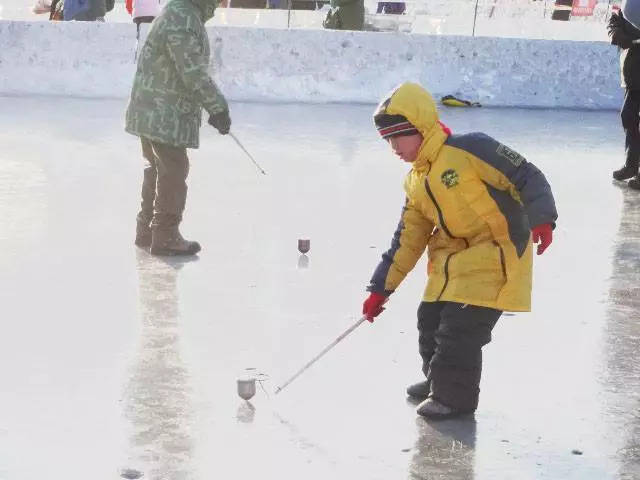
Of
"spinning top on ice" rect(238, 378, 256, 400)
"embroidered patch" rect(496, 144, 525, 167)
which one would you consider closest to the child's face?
"embroidered patch" rect(496, 144, 525, 167)

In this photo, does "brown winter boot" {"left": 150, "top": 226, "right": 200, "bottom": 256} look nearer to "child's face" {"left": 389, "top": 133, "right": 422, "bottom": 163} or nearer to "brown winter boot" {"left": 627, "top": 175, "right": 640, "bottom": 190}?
"child's face" {"left": 389, "top": 133, "right": 422, "bottom": 163}

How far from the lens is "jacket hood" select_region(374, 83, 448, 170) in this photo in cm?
461

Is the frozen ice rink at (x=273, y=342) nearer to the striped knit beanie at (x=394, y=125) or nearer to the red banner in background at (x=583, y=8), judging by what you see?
the striped knit beanie at (x=394, y=125)

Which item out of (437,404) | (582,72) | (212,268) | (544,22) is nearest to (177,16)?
(212,268)

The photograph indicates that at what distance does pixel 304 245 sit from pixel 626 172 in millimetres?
3852

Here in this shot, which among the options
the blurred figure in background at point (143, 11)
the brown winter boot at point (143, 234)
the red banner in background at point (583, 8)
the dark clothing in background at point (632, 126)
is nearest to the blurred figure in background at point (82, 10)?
the blurred figure in background at point (143, 11)

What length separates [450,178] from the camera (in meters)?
4.61

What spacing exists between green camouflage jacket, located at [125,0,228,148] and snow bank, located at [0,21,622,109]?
7748mm

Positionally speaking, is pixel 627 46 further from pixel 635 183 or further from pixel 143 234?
pixel 143 234

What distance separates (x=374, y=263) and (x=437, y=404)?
258cm

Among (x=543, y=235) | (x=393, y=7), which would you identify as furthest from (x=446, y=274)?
(x=393, y=7)

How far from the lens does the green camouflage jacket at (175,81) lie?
6961 millimetres

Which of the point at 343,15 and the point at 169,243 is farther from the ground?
the point at 343,15

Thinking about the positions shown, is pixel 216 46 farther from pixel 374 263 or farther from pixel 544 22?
pixel 374 263
